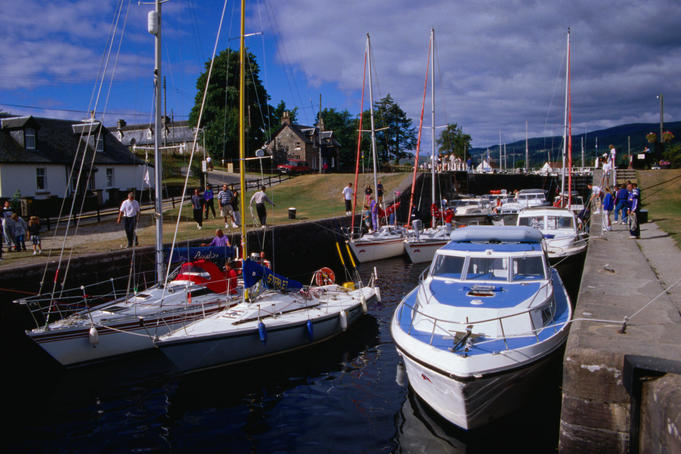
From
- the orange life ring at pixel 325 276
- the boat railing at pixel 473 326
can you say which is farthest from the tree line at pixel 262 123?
the boat railing at pixel 473 326

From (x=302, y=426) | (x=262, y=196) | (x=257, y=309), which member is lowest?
(x=302, y=426)

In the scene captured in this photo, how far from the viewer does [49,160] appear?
32.9 m

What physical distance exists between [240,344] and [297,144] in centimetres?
5482

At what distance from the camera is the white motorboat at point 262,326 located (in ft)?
34.0

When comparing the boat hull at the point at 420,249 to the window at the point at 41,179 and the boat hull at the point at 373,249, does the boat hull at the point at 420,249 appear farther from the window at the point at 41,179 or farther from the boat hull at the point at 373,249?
the window at the point at 41,179

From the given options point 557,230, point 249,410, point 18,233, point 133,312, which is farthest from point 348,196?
point 249,410

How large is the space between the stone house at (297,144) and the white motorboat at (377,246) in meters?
40.5

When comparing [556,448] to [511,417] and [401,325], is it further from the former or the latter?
[401,325]

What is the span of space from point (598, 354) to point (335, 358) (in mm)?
6879

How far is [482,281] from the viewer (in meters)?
10.3

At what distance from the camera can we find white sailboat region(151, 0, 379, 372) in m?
10.4

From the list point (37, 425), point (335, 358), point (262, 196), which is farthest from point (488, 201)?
point (37, 425)

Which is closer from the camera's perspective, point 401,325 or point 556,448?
point 556,448

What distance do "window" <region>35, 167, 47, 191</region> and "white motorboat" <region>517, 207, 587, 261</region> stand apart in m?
30.2
